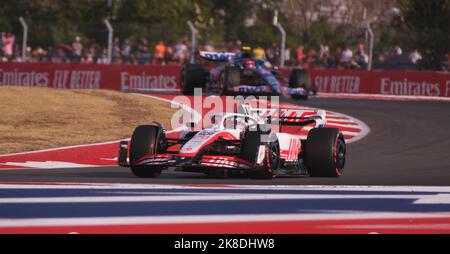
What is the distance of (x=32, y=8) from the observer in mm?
47969

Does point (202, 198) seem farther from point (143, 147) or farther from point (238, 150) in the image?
point (238, 150)

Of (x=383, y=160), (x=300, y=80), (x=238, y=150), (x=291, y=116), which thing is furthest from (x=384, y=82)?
(x=238, y=150)

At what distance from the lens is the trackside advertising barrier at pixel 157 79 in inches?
1319

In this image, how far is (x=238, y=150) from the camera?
13.6 metres

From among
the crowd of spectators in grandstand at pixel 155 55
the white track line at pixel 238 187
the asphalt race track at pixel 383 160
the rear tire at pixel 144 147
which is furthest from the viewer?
the crowd of spectators in grandstand at pixel 155 55

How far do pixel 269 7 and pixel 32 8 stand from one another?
14.0 meters

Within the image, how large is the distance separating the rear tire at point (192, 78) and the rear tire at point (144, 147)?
1571 centimetres

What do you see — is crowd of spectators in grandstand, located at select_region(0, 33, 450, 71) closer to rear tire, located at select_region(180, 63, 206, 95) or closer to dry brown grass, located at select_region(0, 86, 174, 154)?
rear tire, located at select_region(180, 63, 206, 95)

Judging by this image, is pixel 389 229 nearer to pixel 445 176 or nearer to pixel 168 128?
pixel 445 176

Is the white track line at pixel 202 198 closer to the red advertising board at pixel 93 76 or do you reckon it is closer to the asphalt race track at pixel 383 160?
the asphalt race track at pixel 383 160

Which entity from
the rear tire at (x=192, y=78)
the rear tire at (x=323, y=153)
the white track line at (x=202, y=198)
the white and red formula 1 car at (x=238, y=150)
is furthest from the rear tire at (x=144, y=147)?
the rear tire at (x=192, y=78)

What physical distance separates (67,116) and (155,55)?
49.0ft

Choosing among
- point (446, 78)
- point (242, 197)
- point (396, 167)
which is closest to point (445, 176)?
point (396, 167)

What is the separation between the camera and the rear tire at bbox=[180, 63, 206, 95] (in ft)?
95.8
